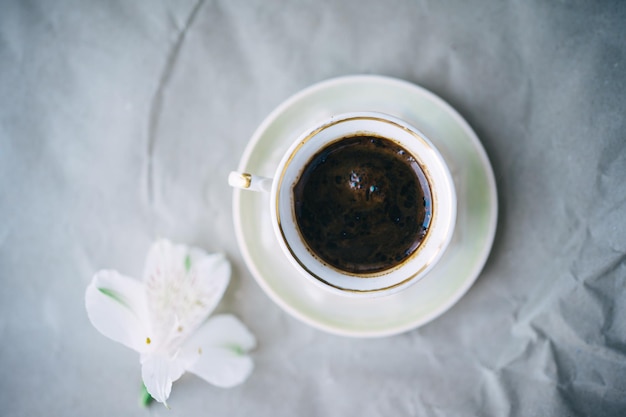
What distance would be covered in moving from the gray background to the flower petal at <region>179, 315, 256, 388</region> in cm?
2

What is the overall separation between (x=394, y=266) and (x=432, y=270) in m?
0.07

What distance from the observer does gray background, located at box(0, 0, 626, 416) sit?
857 mm

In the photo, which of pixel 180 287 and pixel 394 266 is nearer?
pixel 394 266

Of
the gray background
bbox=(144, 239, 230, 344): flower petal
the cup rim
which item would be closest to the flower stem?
the gray background

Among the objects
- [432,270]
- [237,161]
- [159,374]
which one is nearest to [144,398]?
[159,374]

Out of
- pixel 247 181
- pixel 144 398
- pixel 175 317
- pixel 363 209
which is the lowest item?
pixel 144 398

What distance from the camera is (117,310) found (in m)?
0.85

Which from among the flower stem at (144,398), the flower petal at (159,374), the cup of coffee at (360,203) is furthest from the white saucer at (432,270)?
the flower stem at (144,398)

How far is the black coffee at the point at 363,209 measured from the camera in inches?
30.6

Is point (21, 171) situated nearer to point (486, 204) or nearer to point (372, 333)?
point (372, 333)

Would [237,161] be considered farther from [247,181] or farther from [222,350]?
[222,350]

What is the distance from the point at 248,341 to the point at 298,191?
31cm

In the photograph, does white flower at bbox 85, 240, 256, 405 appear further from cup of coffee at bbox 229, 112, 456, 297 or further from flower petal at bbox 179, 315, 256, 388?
cup of coffee at bbox 229, 112, 456, 297

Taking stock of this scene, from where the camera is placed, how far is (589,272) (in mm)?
856
